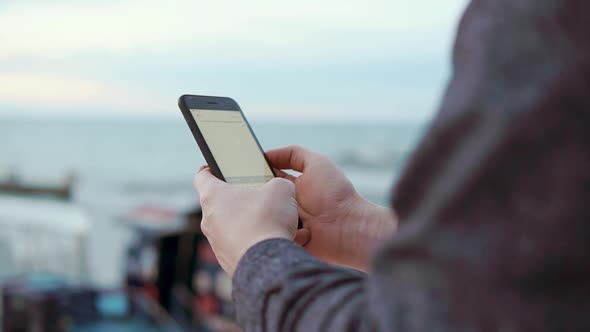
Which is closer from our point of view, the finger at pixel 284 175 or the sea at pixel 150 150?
the finger at pixel 284 175

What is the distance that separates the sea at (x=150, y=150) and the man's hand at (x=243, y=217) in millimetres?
4721

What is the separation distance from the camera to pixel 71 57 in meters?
9.61

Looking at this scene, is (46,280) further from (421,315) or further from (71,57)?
(71,57)

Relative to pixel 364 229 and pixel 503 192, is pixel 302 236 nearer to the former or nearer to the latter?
pixel 364 229

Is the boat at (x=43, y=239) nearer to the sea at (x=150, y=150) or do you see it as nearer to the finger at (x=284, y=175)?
the sea at (x=150, y=150)

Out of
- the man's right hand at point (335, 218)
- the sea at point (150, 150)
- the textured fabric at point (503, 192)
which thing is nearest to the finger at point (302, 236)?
the man's right hand at point (335, 218)

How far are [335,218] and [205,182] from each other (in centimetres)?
22

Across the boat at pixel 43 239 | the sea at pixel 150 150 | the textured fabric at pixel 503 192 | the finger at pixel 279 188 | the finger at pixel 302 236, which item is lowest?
the sea at pixel 150 150

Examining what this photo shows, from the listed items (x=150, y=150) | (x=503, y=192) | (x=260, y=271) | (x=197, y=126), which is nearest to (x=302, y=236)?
(x=197, y=126)

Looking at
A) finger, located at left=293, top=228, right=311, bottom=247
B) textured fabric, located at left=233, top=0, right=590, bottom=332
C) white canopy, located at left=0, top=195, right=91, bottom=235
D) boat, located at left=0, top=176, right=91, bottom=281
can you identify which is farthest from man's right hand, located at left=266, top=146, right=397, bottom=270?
white canopy, located at left=0, top=195, right=91, bottom=235

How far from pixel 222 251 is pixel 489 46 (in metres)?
0.26

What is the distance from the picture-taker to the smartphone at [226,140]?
0.72 meters

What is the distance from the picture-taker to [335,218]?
771mm

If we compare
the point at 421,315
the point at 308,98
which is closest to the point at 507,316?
the point at 421,315
